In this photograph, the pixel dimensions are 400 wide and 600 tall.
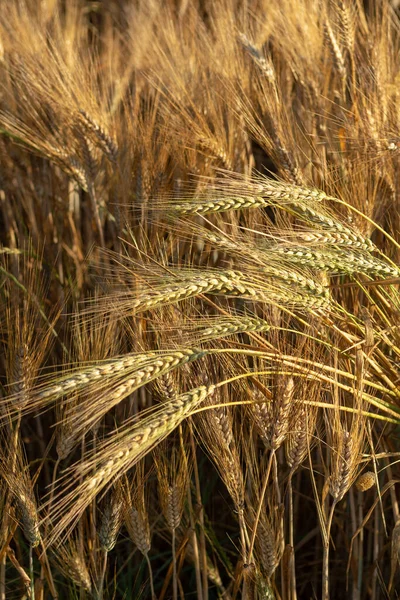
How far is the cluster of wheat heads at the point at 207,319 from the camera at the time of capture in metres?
1.37

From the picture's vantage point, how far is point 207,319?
1.39 metres

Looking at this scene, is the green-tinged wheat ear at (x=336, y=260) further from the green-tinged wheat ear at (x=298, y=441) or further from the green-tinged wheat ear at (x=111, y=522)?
the green-tinged wheat ear at (x=111, y=522)

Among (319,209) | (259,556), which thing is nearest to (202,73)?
(319,209)

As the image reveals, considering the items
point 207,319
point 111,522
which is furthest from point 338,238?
point 111,522

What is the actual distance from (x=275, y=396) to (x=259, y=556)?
1.13 feet

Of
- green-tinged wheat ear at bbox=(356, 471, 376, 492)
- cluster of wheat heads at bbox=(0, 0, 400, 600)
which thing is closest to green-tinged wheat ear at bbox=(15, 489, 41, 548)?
cluster of wheat heads at bbox=(0, 0, 400, 600)

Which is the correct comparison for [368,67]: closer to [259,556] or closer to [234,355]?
[234,355]

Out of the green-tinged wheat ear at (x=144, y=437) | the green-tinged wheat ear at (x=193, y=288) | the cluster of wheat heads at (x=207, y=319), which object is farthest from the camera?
the cluster of wheat heads at (x=207, y=319)

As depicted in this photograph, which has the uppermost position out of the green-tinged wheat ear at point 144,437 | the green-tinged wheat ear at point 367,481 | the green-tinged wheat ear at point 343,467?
the green-tinged wheat ear at point 144,437

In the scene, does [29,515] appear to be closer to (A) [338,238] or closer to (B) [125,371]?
(B) [125,371]

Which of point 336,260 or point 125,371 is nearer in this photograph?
point 125,371

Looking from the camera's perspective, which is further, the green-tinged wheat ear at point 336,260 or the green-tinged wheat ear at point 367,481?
the green-tinged wheat ear at point 367,481

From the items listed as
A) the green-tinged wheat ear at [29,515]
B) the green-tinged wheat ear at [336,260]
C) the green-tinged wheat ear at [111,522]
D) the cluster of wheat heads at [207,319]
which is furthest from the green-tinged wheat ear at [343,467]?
the green-tinged wheat ear at [29,515]

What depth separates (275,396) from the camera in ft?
4.55
